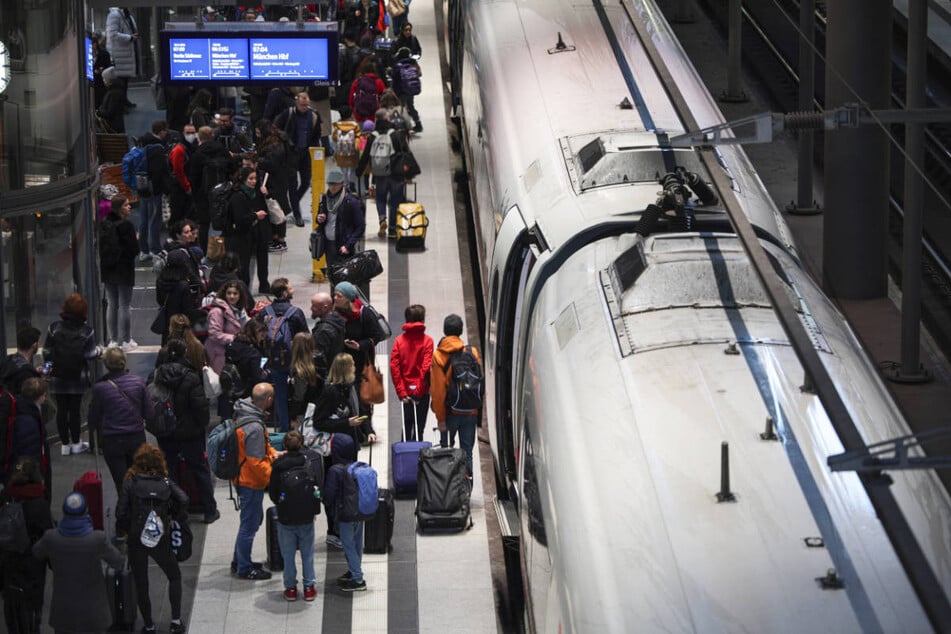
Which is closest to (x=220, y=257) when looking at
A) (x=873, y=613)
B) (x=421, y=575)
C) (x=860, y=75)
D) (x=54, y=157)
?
(x=54, y=157)

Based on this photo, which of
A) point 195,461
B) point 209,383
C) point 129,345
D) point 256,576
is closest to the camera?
point 256,576

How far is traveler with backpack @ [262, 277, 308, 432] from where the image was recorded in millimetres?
16062

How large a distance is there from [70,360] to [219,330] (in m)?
2.20

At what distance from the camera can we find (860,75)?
701 inches

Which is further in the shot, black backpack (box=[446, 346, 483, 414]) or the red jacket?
the red jacket

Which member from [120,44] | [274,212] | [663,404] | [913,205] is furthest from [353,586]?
[120,44]

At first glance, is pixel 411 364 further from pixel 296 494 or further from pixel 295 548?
pixel 296 494

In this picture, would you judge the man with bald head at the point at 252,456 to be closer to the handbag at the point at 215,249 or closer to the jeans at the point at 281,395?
the jeans at the point at 281,395

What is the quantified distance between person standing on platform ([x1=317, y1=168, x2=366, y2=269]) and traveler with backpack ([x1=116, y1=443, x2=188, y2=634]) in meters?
7.83

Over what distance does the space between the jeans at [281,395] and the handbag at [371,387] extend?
83cm

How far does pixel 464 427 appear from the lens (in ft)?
50.4

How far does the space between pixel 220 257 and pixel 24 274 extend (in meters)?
4.03

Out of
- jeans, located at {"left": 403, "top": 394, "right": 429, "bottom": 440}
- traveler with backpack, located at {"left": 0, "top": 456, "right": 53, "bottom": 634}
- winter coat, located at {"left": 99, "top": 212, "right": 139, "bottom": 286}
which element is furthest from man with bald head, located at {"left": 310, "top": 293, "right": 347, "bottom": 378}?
traveler with backpack, located at {"left": 0, "top": 456, "right": 53, "bottom": 634}

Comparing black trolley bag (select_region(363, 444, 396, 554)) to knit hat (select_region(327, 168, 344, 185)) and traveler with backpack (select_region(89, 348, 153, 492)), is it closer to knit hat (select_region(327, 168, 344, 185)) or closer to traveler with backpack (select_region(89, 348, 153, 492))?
traveler with backpack (select_region(89, 348, 153, 492))
